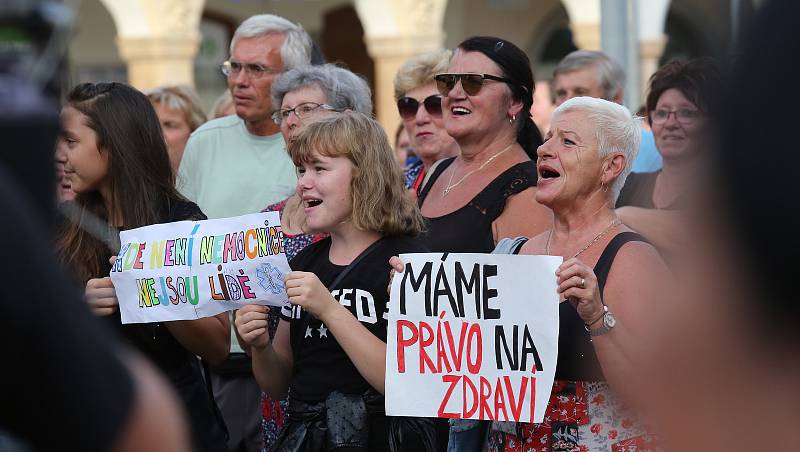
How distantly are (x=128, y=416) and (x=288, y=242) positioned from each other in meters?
3.09

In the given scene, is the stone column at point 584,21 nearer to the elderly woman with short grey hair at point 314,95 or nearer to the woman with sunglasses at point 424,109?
the woman with sunglasses at point 424,109

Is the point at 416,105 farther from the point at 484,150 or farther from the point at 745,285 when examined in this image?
the point at 745,285

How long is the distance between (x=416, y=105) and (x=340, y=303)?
2.17 meters

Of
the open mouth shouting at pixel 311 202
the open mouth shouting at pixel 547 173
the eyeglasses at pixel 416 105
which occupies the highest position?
the eyeglasses at pixel 416 105

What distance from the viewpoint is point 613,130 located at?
346 centimetres

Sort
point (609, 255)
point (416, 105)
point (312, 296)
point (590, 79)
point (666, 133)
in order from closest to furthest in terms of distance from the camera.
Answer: point (609, 255) < point (312, 296) < point (666, 133) < point (416, 105) < point (590, 79)

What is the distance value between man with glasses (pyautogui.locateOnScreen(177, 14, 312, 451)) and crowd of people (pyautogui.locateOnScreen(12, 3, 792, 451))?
2cm

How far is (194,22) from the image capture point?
17.3 m

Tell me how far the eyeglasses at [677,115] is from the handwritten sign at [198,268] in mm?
1597

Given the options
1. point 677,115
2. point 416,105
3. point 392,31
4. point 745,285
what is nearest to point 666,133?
point 677,115

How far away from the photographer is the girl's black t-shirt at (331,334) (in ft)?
11.2

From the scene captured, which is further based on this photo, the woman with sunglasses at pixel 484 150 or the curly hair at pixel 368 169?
the woman with sunglasses at pixel 484 150

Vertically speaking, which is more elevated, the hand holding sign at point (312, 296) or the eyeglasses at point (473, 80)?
the eyeglasses at point (473, 80)

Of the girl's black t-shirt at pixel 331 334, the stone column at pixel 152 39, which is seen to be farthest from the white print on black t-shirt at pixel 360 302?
the stone column at pixel 152 39
